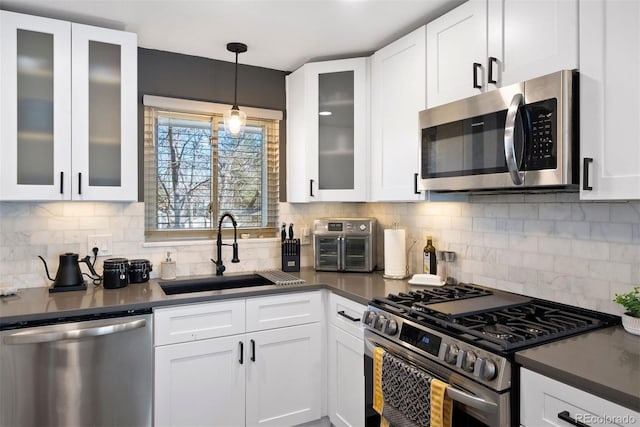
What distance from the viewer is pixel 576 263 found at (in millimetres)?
1796

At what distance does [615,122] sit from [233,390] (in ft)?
7.03

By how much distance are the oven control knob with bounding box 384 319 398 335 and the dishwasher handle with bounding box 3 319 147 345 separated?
3.89 feet

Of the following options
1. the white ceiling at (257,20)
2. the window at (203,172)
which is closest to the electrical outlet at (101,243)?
the window at (203,172)

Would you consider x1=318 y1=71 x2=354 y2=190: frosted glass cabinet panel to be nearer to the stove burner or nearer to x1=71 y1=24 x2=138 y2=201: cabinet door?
the stove burner

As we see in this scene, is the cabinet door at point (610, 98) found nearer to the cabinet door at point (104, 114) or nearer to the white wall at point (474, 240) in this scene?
the white wall at point (474, 240)

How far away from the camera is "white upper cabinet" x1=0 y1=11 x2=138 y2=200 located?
2.05 m

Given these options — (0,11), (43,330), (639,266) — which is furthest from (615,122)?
(0,11)

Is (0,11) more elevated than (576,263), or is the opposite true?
(0,11)

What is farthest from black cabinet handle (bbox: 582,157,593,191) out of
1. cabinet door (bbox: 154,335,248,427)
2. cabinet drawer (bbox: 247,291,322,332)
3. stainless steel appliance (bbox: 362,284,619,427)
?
cabinet door (bbox: 154,335,248,427)

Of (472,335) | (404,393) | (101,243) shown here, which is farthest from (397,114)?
(101,243)

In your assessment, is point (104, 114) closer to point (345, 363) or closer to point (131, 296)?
point (131, 296)

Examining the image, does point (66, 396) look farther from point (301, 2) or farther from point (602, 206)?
point (602, 206)

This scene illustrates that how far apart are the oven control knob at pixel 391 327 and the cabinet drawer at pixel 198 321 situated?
0.85 metres

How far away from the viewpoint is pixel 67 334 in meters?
1.82
